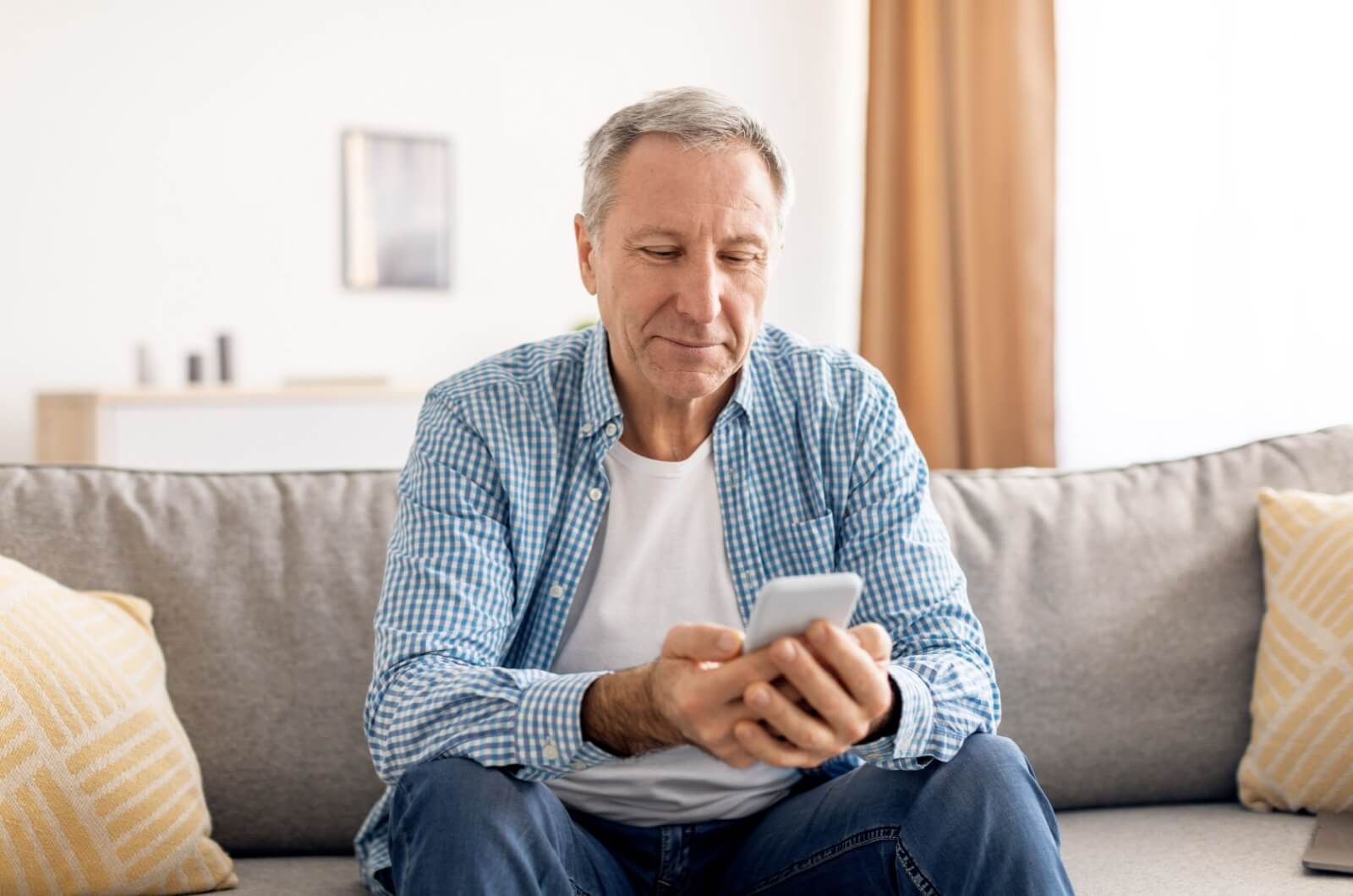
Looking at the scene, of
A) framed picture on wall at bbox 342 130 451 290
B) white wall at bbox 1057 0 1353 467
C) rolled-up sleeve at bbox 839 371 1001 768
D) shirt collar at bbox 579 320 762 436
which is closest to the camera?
rolled-up sleeve at bbox 839 371 1001 768

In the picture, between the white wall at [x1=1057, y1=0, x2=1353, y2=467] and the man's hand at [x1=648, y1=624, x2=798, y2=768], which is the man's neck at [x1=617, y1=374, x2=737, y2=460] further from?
the white wall at [x1=1057, y1=0, x2=1353, y2=467]

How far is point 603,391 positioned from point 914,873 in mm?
611

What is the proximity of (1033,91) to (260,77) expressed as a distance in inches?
95.8

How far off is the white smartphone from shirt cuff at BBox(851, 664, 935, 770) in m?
0.15

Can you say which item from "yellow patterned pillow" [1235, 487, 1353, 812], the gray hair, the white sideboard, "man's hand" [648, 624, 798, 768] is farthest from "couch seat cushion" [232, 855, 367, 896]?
the white sideboard

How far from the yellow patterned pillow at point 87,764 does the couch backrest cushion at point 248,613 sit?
9 centimetres

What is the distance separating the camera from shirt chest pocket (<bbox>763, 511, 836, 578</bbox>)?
4.87 feet

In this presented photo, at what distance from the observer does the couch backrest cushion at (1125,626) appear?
1.71m

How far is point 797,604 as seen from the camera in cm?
102

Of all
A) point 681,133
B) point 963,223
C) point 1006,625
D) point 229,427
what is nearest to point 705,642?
point 681,133

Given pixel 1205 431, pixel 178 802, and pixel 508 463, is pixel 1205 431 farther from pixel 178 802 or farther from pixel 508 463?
pixel 178 802

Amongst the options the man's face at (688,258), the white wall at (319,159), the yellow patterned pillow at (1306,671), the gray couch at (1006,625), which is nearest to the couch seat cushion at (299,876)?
the gray couch at (1006,625)

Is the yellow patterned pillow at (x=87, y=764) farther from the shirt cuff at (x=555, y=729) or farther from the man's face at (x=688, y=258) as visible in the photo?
the man's face at (x=688, y=258)

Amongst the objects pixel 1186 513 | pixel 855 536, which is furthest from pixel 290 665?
pixel 1186 513
